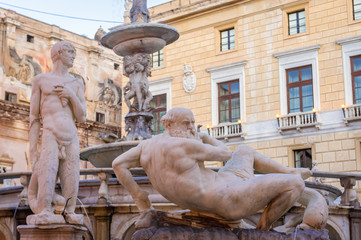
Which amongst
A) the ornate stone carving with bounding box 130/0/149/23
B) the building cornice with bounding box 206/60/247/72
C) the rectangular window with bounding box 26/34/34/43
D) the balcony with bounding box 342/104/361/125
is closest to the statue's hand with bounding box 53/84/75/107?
the ornate stone carving with bounding box 130/0/149/23

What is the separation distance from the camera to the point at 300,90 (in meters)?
25.4

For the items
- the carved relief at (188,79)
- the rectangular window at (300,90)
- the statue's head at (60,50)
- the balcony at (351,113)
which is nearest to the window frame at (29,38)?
the carved relief at (188,79)

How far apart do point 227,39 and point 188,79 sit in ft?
9.46

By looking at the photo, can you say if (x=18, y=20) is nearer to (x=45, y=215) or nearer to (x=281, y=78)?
(x=281, y=78)

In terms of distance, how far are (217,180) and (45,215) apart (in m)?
2.21

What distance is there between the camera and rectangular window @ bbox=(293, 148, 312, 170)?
24.5 m

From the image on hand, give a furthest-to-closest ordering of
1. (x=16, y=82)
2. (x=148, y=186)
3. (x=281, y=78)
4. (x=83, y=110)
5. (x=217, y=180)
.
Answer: (x=16, y=82)
(x=281, y=78)
(x=148, y=186)
(x=83, y=110)
(x=217, y=180)

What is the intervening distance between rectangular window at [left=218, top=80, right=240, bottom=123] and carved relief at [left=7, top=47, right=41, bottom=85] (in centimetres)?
1274

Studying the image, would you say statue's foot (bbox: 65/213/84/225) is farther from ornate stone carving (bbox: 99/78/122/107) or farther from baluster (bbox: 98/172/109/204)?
ornate stone carving (bbox: 99/78/122/107)

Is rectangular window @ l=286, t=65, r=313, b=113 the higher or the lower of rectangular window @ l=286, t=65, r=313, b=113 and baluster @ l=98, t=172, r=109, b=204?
the higher

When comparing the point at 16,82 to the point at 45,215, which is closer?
the point at 45,215

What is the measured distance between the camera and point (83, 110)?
6.18 m

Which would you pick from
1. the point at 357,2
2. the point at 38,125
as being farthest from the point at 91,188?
the point at 357,2

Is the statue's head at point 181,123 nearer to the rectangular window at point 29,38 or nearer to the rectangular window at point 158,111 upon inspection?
the rectangular window at point 158,111
